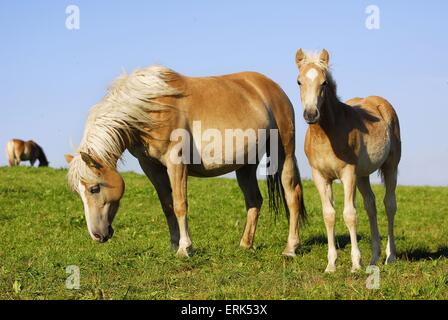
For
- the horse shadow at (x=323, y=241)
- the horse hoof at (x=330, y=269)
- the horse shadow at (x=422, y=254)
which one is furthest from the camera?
the horse shadow at (x=323, y=241)

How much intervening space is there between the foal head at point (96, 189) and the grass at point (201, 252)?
54cm

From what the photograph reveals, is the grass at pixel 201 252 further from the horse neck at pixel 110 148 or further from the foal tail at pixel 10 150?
the foal tail at pixel 10 150

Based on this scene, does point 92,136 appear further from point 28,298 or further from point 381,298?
point 381,298

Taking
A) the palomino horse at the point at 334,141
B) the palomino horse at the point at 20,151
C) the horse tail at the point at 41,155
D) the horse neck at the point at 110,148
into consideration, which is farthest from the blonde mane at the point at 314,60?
the horse tail at the point at 41,155

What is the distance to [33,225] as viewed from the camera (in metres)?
14.2

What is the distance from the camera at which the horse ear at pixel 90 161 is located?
9.02 meters

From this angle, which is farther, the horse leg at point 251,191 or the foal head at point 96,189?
the horse leg at point 251,191

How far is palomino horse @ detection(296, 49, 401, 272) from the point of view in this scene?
8.20 m

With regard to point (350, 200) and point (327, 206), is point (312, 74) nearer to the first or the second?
point (350, 200)

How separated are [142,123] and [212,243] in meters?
3.04

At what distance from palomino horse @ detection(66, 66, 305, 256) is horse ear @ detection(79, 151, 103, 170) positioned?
0.6 inches

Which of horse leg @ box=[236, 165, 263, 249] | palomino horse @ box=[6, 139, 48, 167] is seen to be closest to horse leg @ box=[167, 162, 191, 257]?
horse leg @ box=[236, 165, 263, 249]

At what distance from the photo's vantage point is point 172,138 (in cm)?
966

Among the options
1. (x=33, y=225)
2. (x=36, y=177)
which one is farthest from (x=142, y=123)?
(x=36, y=177)
